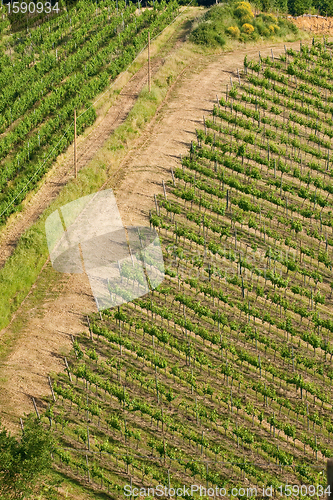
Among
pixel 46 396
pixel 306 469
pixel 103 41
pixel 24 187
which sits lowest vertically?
pixel 306 469

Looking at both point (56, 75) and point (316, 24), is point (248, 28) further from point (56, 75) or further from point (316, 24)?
point (56, 75)

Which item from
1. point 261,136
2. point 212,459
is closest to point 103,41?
point 261,136

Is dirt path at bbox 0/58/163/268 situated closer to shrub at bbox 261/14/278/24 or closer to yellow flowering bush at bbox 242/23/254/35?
yellow flowering bush at bbox 242/23/254/35

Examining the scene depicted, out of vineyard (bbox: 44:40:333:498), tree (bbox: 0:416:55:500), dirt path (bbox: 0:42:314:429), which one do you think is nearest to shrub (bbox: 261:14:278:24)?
dirt path (bbox: 0:42:314:429)

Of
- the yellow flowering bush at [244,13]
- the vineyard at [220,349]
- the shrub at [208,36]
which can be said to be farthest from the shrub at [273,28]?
the vineyard at [220,349]

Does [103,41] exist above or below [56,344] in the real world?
above

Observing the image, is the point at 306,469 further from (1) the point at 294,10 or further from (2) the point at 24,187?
(1) the point at 294,10

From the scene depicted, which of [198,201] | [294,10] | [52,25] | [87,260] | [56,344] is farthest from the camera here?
[294,10]
